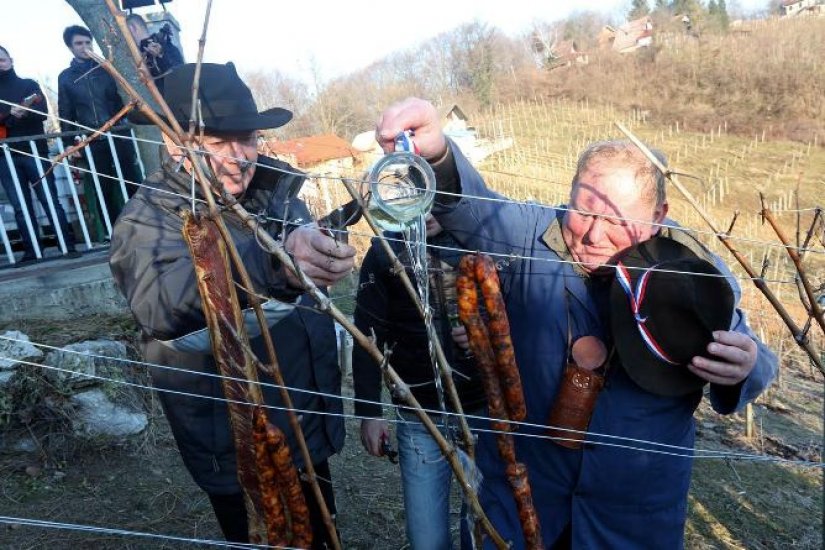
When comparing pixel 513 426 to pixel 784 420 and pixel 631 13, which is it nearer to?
pixel 784 420

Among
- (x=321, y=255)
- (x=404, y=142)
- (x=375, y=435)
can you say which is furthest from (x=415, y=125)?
(x=375, y=435)

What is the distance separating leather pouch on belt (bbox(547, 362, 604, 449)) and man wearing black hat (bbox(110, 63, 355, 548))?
27.2 inches

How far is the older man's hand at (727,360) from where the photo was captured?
1.41m

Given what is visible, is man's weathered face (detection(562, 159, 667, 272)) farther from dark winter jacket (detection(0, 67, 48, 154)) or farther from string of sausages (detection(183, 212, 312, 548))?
dark winter jacket (detection(0, 67, 48, 154))

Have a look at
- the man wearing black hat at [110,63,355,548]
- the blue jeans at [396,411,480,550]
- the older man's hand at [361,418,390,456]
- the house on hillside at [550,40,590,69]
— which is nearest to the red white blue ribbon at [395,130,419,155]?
the man wearing black hat at [110,63,355,548]

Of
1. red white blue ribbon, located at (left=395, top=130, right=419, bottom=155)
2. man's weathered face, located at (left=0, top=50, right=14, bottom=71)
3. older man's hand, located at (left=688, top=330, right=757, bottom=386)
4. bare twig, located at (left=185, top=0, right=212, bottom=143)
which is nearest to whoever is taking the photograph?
bare twig, located at (left=185, top=0, right=212, bottom=143)

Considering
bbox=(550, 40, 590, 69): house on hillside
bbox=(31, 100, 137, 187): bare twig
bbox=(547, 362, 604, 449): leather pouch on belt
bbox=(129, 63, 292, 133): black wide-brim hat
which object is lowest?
bbox=(547, 362, 604, 449): leather pouch on belt

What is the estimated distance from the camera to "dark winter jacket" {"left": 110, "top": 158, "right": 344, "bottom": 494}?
4.46 ft

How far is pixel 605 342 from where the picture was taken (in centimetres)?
166

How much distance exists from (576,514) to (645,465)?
9.6 inches

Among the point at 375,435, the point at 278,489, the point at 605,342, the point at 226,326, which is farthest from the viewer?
the point at 375,435

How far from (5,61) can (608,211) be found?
5014mm

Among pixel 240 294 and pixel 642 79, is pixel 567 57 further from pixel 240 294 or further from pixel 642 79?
pixel 240 294

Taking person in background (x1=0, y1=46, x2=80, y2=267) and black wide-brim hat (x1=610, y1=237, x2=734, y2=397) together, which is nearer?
black wide-brim hat (x1=610, y1=237, x2=734, y2=397)
